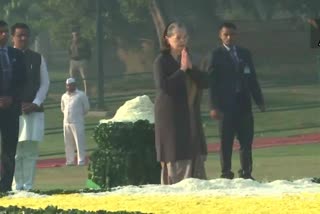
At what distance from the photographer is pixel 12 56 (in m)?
13.0

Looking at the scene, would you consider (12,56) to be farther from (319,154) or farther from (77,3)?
(77,3)

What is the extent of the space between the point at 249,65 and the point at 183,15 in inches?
1341

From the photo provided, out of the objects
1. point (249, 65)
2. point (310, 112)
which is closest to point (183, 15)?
point (310, 112)

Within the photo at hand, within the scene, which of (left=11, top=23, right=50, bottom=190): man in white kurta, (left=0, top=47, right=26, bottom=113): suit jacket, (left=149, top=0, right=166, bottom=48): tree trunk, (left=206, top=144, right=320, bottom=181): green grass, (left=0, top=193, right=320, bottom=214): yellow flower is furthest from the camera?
(left=149, top=0, right=166, bottom=48): tree trunk

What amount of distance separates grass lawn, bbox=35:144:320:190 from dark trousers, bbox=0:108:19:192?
8.70 ft

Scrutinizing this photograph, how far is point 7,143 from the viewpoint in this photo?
12.8 m

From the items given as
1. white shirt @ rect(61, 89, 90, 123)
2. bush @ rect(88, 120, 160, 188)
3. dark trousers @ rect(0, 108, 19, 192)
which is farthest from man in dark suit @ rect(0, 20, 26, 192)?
white shirt @ rect(61, 89, 90, 123)

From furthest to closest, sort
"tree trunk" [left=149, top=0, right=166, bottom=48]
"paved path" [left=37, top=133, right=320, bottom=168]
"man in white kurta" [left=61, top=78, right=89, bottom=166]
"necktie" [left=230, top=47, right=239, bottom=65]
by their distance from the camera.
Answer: "tree trunk" [left=149, top=0, right=166, bottom=48]
"paved path" [left=37, top=133, right=320, bottom=168]
"man in white kurta" [left=61, top=78, right=89, bottom=166]
"necktie" [left=230, top=47, right=239, bottom=65]

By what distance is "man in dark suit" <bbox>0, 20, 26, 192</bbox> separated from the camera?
41.9 ft

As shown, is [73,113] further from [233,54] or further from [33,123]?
[233,54]

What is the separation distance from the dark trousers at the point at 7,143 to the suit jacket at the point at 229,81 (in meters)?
2.47

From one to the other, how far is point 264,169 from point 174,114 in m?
5.64

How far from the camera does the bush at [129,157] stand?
13.4 meters

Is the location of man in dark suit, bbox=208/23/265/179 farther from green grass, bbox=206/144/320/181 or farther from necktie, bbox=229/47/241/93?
green grass, bbox=206/144/320/181
